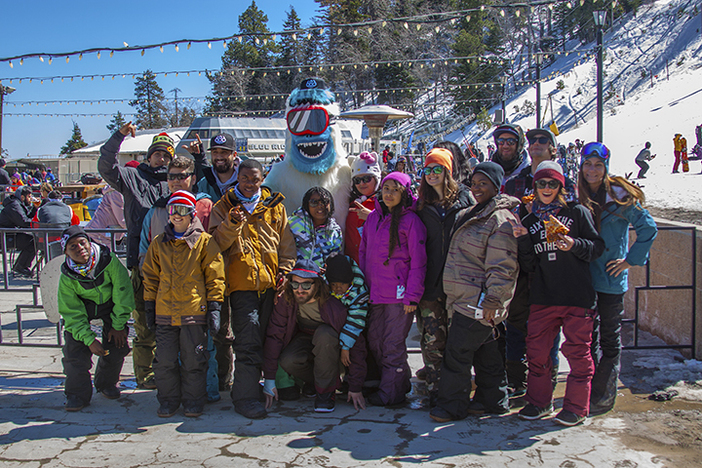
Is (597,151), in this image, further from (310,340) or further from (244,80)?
(244,80)

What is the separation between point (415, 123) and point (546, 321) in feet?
157

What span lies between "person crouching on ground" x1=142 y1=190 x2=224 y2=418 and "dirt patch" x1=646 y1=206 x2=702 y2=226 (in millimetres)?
8996

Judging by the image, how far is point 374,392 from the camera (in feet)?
11.8

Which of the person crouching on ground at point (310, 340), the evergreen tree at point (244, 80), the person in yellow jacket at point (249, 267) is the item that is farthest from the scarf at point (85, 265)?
the evergreen tree at point (244, 80)

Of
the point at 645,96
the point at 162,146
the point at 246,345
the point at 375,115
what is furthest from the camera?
the point at 645,96

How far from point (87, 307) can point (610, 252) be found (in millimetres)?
3603

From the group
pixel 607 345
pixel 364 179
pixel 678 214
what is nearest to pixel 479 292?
pixel 607 345

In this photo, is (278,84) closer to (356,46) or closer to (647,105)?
(356,46)

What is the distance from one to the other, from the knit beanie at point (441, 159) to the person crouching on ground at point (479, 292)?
0.22 meters

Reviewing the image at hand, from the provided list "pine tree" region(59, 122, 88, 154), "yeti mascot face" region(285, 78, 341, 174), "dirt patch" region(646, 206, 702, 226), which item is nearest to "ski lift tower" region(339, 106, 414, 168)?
"dirt patch" region(646, 206, 702, 226)

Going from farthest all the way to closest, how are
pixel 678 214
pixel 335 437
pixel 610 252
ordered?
pixel 678 214
pixel 610 252
pixel 335 437

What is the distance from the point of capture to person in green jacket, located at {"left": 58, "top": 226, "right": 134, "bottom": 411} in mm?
3422

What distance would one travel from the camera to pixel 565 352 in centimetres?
318

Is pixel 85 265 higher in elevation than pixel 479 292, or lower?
higher
